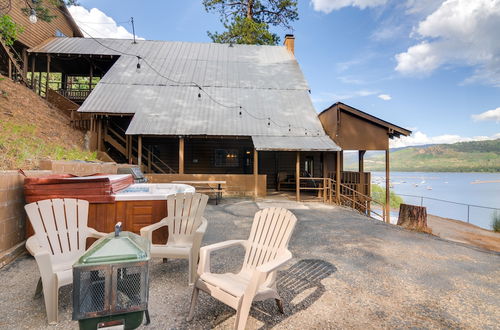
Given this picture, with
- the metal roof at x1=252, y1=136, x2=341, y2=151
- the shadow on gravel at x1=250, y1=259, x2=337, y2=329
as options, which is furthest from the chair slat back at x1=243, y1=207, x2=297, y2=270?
the metal roof at x1=252, y1=136, x2=341, y2=151

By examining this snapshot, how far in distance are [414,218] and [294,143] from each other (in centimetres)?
541

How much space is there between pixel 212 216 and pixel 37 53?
16.6m

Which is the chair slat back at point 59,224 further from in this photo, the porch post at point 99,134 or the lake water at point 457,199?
the lake water at point 457,199

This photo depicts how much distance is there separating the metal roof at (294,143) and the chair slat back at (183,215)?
271 inches

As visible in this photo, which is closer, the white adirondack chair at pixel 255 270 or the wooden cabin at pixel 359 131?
the white adirondack chair at pixel 255 270

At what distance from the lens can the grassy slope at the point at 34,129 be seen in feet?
21.6

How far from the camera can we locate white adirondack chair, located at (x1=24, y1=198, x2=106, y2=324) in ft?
7.61

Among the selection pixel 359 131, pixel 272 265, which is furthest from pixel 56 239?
pixel 359 131

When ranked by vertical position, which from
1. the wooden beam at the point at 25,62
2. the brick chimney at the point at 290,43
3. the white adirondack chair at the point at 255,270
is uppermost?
the brick chimney at the point at 290,43

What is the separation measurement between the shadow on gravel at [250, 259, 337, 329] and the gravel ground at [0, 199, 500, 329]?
10mm

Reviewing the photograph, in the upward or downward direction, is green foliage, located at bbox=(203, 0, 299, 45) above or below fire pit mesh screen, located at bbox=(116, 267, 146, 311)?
above

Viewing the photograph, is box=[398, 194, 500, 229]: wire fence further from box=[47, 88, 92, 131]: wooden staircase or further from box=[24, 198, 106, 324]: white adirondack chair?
box=[47, 88, 92, 131]: wooden staircase

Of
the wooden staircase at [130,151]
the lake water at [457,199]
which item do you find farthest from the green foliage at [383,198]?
the wooden staircase at [130,151]

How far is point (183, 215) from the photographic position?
3.70m
